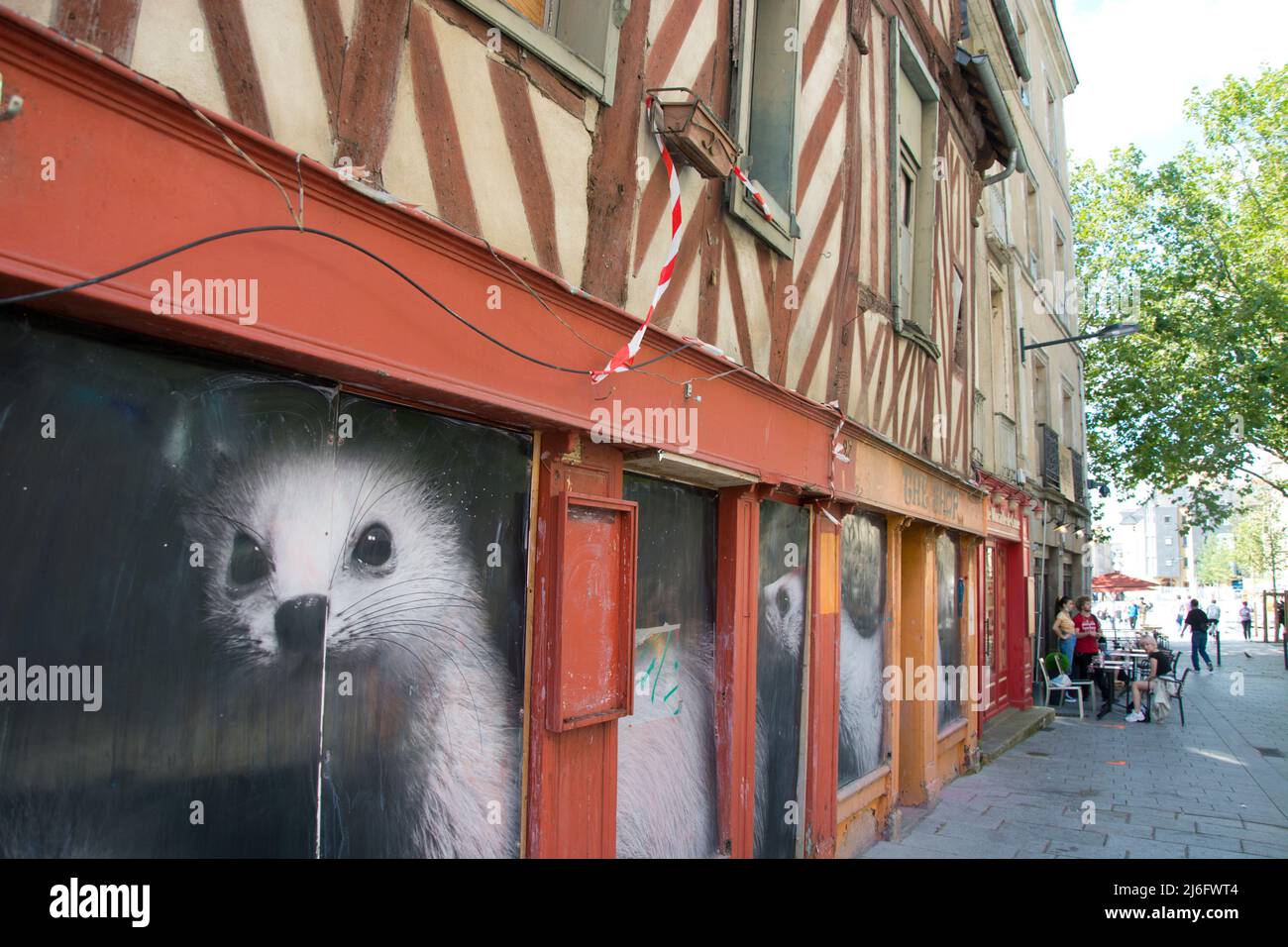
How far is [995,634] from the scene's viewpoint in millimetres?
12500

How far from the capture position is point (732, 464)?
435 cm

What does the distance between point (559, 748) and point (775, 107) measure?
12.5 feet

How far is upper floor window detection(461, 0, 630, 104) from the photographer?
3.25m

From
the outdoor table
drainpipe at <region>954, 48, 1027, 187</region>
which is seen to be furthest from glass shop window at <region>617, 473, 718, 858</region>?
the outdoor table

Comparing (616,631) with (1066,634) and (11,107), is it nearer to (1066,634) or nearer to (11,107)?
(11,107)

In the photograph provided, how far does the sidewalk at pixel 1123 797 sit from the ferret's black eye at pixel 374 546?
5.02 metres

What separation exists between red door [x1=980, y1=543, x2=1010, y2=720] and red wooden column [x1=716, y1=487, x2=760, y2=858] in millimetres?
7397

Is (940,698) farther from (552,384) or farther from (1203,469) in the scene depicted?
(1203,469)

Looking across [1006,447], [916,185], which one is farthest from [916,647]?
[1006,447]

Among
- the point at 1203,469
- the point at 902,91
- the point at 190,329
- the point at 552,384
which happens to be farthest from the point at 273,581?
the point at 1203,469

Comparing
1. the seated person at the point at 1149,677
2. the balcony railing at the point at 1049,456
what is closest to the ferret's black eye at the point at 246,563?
the seated person at the point at 1149,677

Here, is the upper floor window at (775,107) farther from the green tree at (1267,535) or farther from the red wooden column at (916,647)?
the green tree at (1267,535)

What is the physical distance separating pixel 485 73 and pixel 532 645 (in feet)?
6.39

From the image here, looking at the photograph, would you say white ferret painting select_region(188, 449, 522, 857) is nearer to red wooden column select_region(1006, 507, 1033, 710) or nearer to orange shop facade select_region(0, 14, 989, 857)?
orange shop facade select_region(0, 14, 989, 857)
